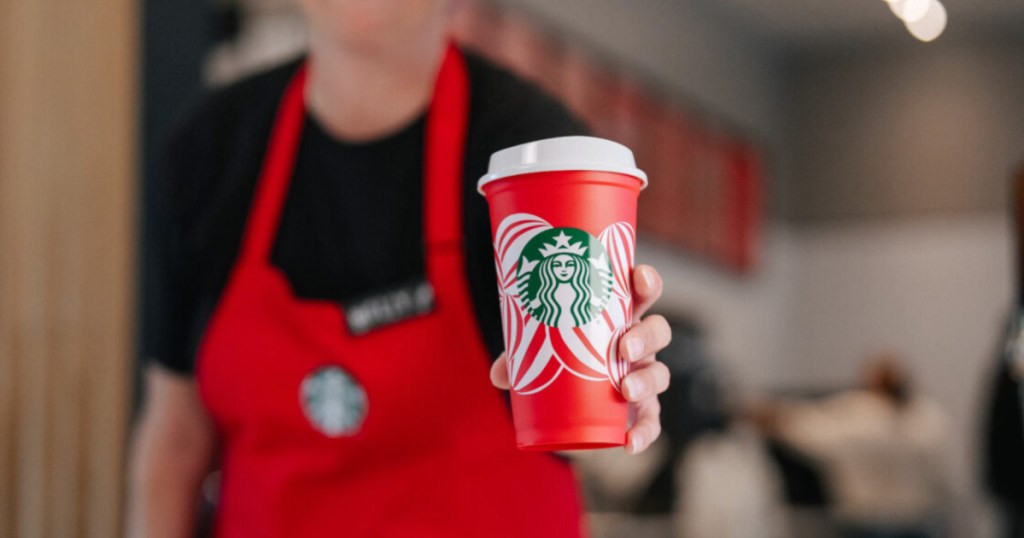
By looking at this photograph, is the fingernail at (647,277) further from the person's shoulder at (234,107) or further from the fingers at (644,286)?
the person's shoulder at (234,107)

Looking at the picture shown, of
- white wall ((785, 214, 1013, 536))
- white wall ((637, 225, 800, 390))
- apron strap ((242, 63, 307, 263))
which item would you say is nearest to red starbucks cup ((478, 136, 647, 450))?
apron strap ((242, 63, 307, 263))

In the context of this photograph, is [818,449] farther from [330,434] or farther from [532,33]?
[330,434]

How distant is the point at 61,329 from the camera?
63.7 inches

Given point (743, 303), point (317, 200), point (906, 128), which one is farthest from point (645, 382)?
point (906, 128)

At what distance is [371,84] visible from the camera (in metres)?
0.85

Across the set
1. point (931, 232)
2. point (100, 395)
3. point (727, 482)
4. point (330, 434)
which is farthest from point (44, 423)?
point (931, 232)

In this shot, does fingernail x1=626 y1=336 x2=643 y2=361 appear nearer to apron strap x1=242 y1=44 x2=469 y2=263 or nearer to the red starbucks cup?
the red starbucks cup

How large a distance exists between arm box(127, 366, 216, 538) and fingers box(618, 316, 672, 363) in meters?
0.54

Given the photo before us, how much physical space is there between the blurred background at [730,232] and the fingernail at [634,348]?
1.20ft

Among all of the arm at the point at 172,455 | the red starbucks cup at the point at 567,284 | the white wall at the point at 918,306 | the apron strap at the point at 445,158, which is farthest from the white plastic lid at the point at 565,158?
the white wall at the point at 918,306

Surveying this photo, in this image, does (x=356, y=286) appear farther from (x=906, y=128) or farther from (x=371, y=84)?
(x=906, y=128)

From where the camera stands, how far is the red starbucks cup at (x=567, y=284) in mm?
535

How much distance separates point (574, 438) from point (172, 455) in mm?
574

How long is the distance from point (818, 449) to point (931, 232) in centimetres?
296
